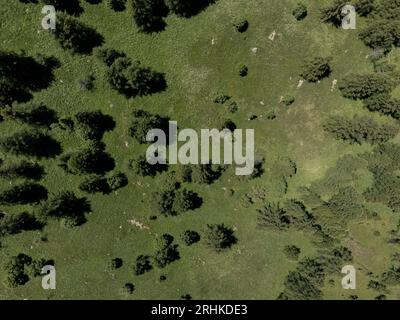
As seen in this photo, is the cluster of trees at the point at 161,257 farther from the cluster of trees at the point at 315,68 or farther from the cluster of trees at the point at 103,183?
the cluster of trees at the point at 315,68

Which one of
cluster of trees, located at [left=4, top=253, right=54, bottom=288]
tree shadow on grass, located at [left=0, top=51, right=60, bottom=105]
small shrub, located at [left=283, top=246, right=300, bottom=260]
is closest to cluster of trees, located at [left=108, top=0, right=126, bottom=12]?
tree shadow on grass, located at [left=0, top=51, right=60, bottom=105]

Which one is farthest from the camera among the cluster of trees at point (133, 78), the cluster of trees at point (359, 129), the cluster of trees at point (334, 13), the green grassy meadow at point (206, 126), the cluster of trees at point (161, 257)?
the cluster of trees at point (161, 257)

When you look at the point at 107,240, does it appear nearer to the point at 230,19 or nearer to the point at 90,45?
the point at 90,45

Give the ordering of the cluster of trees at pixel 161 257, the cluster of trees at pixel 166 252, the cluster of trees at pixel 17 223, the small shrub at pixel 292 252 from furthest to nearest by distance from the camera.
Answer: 1. the small shrub at pixel 292 252
2. the cluster of trees at pixel 161 257
3. the cluster of trees at pixel 166 252
4. the cluster of trees at pixel 17 223

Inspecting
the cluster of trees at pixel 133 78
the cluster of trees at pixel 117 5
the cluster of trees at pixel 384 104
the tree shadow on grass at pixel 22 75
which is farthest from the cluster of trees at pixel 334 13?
the tree shadow on grass at pixel 22 75

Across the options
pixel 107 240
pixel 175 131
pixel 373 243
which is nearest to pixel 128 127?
pixel 175 131

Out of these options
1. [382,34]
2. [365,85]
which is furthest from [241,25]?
[382,34]
